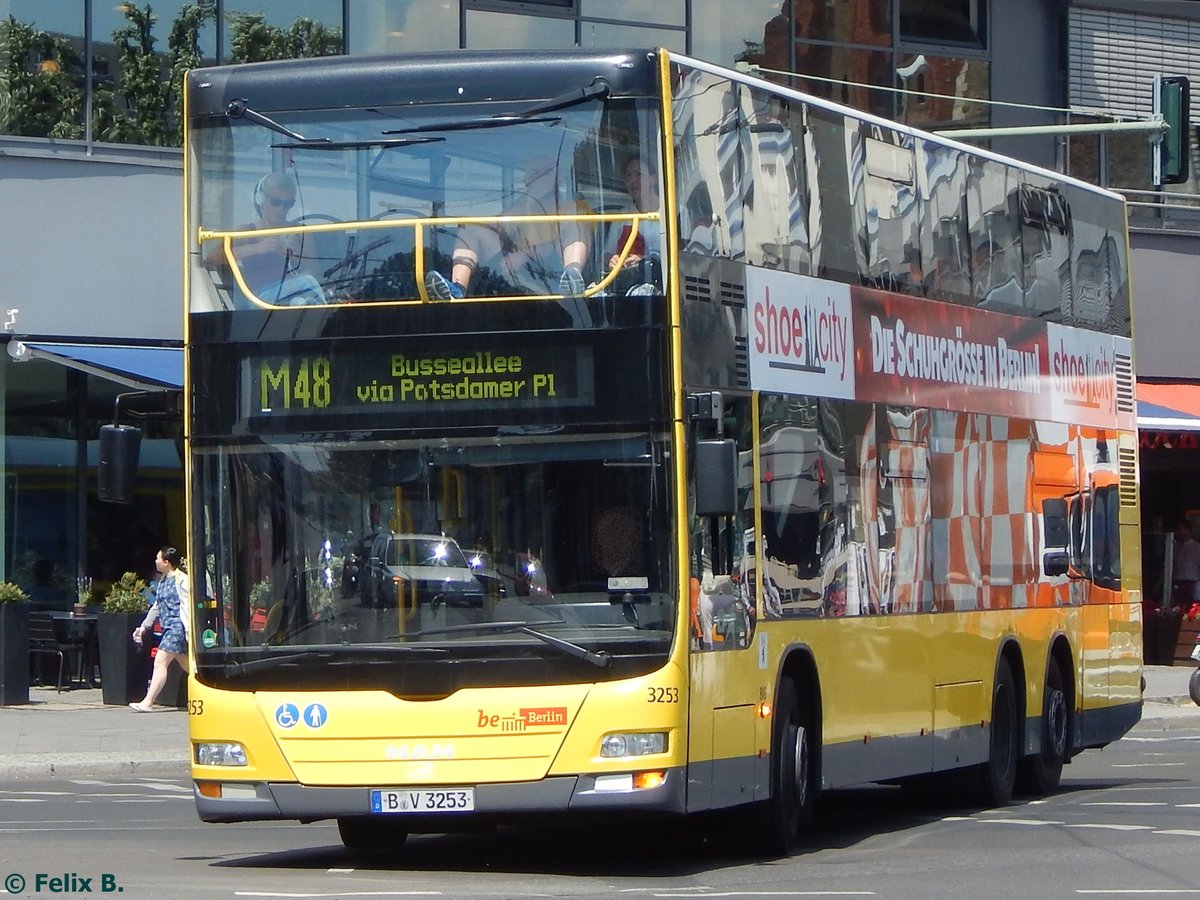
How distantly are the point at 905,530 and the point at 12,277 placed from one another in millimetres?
14703

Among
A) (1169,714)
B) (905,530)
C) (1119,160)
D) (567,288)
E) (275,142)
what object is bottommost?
(1169,714)

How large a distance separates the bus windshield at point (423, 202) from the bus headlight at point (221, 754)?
215 centimetres

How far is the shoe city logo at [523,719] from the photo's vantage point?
10.7 m

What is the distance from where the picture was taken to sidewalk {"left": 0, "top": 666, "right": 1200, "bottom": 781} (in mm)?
18469

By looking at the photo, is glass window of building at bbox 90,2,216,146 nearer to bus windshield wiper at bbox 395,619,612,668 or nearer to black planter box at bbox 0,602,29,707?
black planter box at bbox 0,602,29,707

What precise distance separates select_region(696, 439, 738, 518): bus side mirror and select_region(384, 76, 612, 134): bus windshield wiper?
1.73 meters

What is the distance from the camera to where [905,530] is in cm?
1359

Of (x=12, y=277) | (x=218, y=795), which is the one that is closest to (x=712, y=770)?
(x=218, y=795)

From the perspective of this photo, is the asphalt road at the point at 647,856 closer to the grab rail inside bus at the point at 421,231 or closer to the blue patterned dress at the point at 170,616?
the grab rail inside bus at the point at 421,231

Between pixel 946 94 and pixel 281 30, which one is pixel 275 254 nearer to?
pixel 281 30

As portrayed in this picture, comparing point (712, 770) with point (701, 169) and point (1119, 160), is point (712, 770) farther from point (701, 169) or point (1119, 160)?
point (1119, 160)

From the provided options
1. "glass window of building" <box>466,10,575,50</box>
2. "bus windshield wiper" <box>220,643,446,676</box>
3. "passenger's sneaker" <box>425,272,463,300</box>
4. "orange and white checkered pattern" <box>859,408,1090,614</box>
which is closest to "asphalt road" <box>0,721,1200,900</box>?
"bus windshield wiper" <box>220,643,446,676</box>

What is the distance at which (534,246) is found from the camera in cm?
1092

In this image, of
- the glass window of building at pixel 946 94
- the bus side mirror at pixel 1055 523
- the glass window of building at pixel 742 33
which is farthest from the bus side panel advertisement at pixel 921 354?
the glass window of building at pixel 946 94
